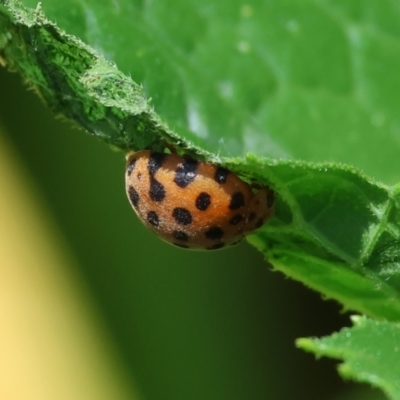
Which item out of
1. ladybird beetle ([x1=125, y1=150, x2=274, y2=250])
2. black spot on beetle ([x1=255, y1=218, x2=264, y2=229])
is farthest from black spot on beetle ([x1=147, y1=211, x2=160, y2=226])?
black spot on beetle ([x1=255, y1=218, x2=264, y2=229])

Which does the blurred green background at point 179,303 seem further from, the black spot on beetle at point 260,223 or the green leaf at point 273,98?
the black spot on beetle at point 260,223

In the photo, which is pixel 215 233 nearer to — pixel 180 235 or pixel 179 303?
pixel 180 235

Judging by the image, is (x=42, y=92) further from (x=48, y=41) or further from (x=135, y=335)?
(x=135, y=335)

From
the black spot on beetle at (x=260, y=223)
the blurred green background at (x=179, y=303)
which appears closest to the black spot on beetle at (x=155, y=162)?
the black spot on beetle at (x=260, y=223)

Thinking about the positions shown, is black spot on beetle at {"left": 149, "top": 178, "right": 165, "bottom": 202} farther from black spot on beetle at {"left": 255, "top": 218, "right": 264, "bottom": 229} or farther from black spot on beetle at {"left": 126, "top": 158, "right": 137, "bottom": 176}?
black spot on beetle at {"left": 255, "top": 218, "right": 264, "bottom": 229}

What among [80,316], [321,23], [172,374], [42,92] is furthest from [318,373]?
[42,92]

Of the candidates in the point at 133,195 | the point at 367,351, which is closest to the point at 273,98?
the point at 133,195
